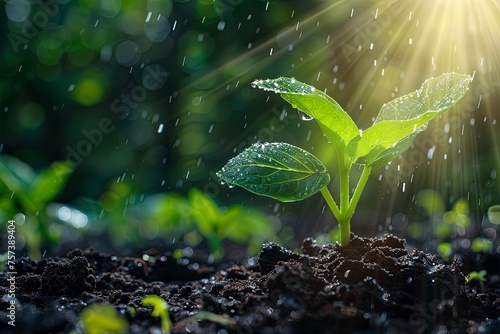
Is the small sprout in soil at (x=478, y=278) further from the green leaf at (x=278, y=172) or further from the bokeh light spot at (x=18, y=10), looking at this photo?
the bokeh light spot at (x=18, y=10)

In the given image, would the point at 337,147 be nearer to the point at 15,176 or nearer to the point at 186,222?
the point at 186,222

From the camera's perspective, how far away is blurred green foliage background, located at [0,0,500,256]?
11.6 feet

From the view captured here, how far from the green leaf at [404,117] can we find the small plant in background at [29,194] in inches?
60.8

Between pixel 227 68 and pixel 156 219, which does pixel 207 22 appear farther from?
pixel 156 219

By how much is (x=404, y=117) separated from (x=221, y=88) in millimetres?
2374

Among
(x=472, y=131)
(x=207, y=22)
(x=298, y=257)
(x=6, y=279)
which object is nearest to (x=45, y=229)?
(x=6, y=279)

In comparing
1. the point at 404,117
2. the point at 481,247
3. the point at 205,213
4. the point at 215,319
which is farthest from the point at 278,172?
the point at 205,213

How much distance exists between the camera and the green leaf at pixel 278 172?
1551mm

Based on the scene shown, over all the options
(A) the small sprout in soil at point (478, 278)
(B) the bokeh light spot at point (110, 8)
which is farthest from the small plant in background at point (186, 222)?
(B) the bokeh light spot at point (110, 8)

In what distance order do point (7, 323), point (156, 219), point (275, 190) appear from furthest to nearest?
point (156, 219), point (275, 190), point (7, 323)

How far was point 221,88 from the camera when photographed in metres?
3.89

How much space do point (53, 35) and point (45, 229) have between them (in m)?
1.67

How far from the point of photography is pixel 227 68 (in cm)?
381

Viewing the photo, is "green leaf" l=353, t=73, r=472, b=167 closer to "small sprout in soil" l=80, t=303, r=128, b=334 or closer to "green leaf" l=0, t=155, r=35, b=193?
"small sprout in soil" l=80, t=303, r=128, b=334
